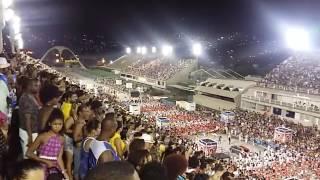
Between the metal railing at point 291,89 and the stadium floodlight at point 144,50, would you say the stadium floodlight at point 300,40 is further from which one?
the stadium floodlight at point 144,50

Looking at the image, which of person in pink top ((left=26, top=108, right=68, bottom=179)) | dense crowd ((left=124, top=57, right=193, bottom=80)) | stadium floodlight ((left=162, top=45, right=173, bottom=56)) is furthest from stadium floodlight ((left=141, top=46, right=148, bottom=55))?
person in pink top ((left=26, top=108, right=68, bottom=179))

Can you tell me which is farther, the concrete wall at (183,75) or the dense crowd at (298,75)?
the concrete wall at (183,75)

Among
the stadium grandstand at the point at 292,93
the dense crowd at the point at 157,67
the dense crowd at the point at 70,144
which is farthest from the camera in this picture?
the dense crowd at the point at 157,67

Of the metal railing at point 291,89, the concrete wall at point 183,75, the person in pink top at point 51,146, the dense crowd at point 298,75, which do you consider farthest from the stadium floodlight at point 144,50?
the person in pink top at point 51,146

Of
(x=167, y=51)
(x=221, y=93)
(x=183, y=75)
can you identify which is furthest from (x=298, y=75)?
(x=167, y=51)

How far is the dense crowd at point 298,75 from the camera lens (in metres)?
38.6

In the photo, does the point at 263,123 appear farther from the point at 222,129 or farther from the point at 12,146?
the point at 12,146

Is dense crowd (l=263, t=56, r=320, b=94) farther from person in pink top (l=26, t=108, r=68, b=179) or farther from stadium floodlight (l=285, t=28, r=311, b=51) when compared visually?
person in pink top (l=26, t=108, r=68, b=179)

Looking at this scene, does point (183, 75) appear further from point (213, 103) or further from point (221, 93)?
point (221, 93)

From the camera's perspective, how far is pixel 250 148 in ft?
93.0

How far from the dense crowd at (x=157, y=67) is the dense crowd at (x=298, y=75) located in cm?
2014

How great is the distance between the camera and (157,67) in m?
70.8

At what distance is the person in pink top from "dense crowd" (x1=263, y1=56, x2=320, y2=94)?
33.7 meters

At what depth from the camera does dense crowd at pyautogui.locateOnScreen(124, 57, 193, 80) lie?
209 feet
